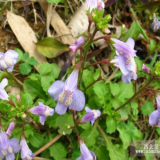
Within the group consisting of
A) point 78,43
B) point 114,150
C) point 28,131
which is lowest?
point 114,150

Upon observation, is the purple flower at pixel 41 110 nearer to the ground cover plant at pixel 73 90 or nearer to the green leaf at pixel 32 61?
the ground cover plant at pixel 73 90

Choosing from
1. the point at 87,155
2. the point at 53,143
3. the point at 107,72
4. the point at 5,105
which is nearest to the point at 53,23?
the point at 107,72

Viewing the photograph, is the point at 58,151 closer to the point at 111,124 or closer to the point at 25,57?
the point at 111,124

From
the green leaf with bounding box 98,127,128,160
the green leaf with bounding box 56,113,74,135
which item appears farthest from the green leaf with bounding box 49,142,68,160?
the green leaf with bounding box 98,127,128,160

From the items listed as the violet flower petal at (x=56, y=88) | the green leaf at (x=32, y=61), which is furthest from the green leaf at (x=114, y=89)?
the violet flower petal at (x=56, y=88)

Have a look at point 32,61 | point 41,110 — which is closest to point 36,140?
point 41,110

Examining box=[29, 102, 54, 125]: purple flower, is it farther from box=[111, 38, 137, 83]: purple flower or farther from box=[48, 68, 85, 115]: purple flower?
box=[111, 38, 137, 83]: purple flower
